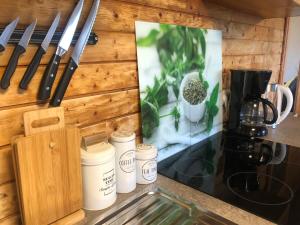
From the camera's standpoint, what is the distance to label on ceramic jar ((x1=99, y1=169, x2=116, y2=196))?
0.69m

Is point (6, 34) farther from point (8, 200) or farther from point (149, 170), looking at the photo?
point (149, 170)

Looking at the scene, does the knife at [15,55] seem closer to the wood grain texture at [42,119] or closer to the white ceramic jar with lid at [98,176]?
the wood grain texture at [42,119]

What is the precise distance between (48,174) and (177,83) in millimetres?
624

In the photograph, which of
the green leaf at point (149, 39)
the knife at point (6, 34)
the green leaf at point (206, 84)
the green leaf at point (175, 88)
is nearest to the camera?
the knife at point (6, 34)

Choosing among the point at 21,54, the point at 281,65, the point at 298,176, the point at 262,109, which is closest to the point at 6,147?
the point at 21,54

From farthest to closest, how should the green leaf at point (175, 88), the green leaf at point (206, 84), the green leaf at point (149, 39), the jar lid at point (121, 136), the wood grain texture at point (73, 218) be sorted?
the green leaf at point (206, 84)
the green leaf at point (175, 88)
the green leaf at point (149, 39)
the jar lid at point (121, 136)
the wood grain texture at point (73, 218)

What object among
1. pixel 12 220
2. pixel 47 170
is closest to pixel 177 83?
pixel 47 170

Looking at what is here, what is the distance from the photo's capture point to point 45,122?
2.09 ft

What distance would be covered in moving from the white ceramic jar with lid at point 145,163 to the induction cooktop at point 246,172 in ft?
0.35

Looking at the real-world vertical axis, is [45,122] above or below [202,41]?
below

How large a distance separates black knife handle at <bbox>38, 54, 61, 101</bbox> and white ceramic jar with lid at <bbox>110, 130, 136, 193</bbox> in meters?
0.24

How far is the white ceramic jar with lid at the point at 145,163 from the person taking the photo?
82 cm

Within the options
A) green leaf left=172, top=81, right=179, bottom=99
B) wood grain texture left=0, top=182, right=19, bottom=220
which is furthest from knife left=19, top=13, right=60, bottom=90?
green leaf left=172, top=81, right=179, bottom=99

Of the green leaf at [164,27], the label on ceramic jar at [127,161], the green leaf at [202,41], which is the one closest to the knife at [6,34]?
the label on ceramic jar at [127,161]
